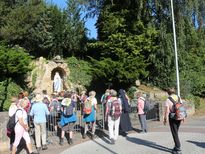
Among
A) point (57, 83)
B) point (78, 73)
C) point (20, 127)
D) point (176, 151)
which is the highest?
point (78, 73)

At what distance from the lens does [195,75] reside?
34.8 meters

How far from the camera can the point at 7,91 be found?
26516mm

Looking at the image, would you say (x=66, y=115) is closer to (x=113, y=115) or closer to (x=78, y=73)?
(x=113, y=115)

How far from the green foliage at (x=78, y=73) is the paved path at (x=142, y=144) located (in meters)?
14.7

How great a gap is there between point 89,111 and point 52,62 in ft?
50.2

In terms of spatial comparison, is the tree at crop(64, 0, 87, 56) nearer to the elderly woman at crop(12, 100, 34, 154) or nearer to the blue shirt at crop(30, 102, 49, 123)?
the blue shirt at crop(30, 102, 49, 123)

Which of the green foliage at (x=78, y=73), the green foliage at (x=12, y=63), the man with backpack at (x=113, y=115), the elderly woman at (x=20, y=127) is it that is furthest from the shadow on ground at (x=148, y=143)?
the green foliage at (x=78, y=73)

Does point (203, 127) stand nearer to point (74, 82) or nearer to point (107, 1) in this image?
point (74, 82)

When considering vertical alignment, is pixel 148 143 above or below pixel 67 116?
below

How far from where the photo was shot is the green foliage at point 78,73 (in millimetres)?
31297

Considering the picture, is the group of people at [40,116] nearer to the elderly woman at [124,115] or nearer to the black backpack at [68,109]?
the black backpack at [68,109]

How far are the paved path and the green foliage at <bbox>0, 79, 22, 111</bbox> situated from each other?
36.2ft

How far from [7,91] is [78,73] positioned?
6.56m

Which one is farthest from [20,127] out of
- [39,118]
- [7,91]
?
[7,91]
